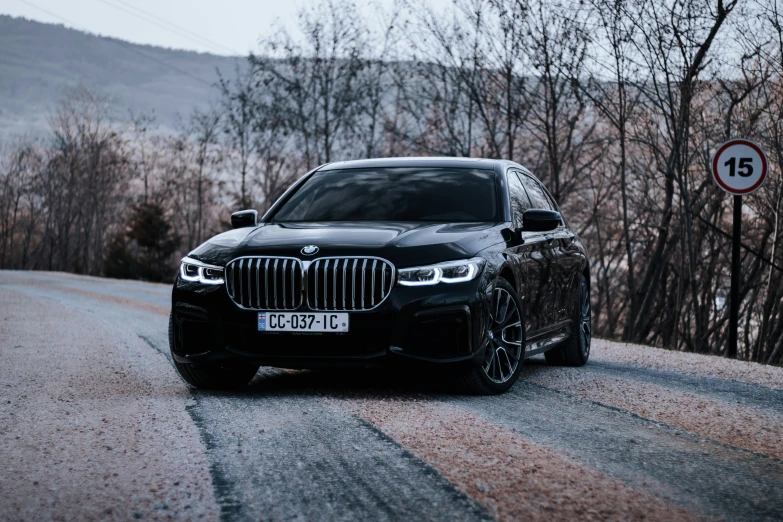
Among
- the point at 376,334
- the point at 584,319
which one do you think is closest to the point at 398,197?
the point at 376,334

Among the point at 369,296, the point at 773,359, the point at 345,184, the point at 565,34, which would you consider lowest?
the point at 773,359

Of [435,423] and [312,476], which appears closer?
[312,476]

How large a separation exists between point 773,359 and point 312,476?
63.5 ft

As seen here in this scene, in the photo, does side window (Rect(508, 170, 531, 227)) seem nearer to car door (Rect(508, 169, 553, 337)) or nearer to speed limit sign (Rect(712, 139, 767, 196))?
car door (Rect(508, 169, 553, 337))

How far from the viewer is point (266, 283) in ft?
20.1

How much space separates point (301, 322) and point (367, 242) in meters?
0.66

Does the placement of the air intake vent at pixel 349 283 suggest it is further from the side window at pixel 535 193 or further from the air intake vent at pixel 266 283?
the side window at pixel 535 193

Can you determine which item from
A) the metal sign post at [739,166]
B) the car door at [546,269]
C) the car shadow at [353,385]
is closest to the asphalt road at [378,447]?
the car shadow at [353,385]

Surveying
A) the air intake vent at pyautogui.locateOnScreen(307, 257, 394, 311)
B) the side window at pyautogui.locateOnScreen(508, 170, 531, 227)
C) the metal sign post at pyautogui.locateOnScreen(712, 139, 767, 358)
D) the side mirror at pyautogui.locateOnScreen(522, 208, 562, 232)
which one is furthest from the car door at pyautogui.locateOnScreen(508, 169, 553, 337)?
the metal sign post at pyautogui.locateOnScreen(712, 139, 767, 358)

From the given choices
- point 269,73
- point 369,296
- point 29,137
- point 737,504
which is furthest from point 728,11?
point 29,137

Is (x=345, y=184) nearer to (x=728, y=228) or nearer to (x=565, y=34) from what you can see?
(x=565, y=34)

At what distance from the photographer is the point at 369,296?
600 centimetres

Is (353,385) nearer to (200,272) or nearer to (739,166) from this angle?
(200,272)

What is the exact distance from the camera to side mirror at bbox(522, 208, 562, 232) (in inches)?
275
